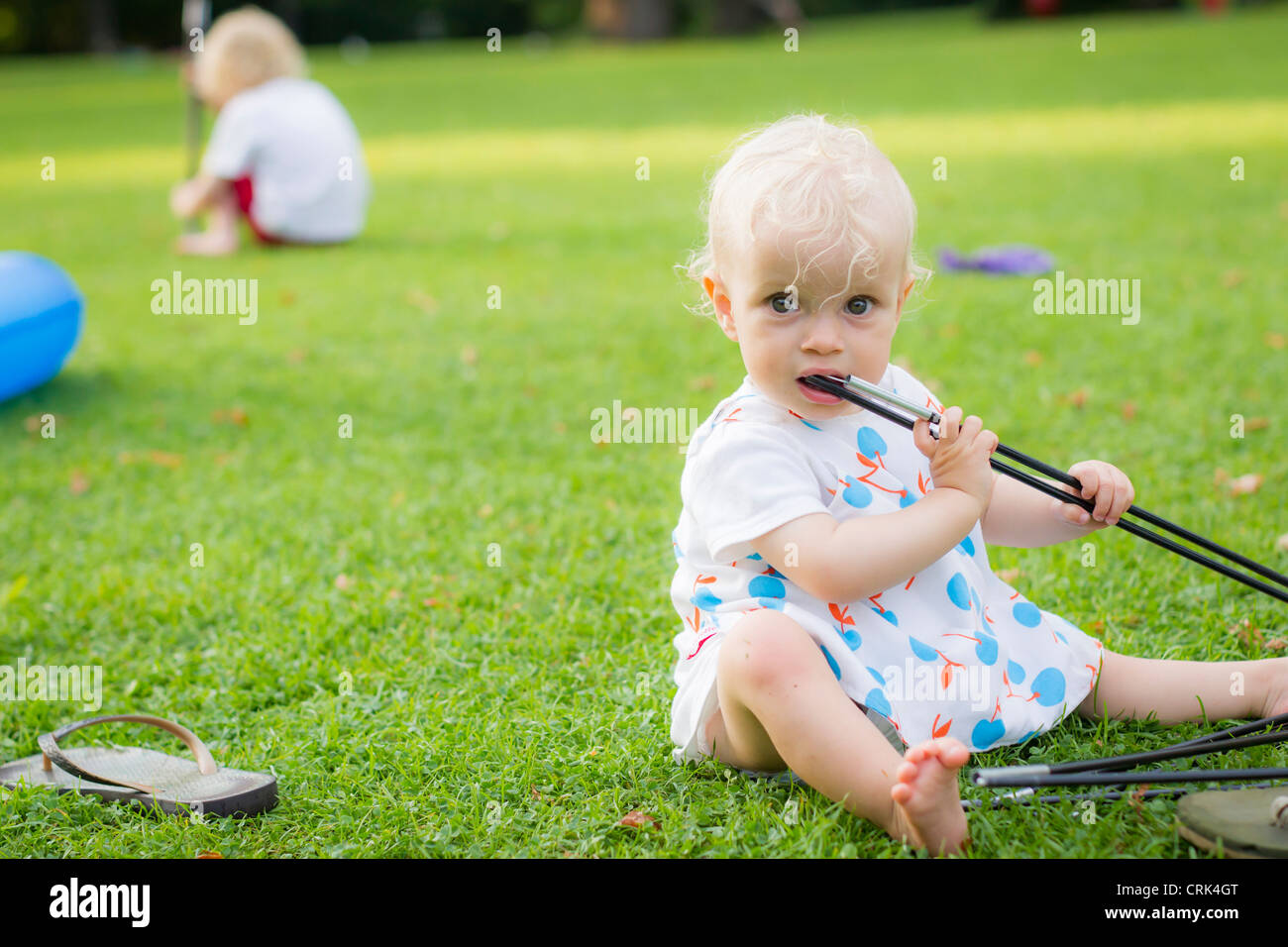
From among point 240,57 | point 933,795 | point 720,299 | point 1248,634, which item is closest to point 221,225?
point 240,57

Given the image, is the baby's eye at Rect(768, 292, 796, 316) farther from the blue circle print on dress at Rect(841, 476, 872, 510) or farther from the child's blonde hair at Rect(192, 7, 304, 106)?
the child's blonde hair at Rect(192, 7, 304, 106)

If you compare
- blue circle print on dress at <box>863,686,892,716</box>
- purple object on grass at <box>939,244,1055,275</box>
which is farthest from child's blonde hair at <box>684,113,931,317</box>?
Answer: purple object on grass at <box>939,244,1055,275</box>

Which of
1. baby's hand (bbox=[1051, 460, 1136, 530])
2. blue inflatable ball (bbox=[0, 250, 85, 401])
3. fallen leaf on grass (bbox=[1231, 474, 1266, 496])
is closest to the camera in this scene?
baby's hand (bbox=[1051, 460, 1136, 530])

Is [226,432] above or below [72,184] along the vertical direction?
below

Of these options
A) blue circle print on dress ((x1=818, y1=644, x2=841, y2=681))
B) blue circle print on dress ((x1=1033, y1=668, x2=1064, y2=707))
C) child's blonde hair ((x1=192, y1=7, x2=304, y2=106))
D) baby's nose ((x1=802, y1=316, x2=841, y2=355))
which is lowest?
blue circle print on dress ((x1=1033, y1=668, x2=1064, y2=707))

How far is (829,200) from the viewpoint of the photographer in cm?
189

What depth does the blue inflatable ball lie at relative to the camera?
14.6 ft

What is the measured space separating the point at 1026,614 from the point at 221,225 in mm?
6480

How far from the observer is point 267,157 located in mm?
7500

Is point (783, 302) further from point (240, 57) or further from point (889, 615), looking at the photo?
point (240, 57)

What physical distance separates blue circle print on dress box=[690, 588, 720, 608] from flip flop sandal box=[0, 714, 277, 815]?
790 mm
